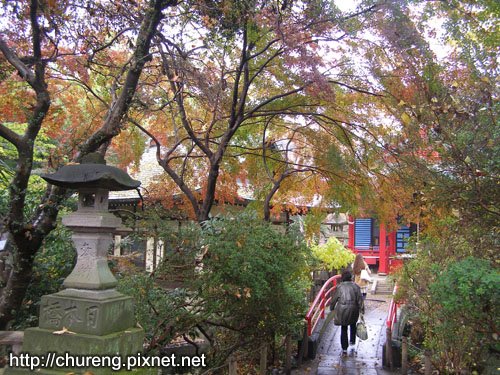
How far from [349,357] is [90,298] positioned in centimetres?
614

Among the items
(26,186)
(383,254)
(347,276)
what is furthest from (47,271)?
(383,254)

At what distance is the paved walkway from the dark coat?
71cm

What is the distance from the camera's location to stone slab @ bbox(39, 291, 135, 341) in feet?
14.4

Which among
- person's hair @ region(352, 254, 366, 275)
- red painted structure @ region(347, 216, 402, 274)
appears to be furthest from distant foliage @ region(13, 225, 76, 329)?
red painted structure @ region(347, 216, 402, 274)

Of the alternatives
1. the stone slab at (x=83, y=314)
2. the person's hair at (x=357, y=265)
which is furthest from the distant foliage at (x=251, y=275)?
the person's hair at (x=357, y=265)

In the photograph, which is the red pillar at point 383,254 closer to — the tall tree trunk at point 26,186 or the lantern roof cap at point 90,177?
the tall tree trunk at point 26,186

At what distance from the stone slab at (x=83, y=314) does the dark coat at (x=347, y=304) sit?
5405 mm

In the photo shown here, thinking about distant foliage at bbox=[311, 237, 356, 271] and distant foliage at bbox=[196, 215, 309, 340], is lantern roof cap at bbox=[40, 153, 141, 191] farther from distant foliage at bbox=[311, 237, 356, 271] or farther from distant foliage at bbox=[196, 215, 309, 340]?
distant foliage at bbox=[311, 237, 356, 271]

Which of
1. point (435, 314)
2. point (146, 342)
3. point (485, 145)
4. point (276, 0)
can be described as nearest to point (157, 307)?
point (146, 342)

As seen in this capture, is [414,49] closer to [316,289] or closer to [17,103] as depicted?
[17,103]

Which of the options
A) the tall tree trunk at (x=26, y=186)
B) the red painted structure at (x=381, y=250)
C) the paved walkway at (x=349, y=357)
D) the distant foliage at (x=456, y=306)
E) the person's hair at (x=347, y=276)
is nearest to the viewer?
the distant foliage at (x=456, y=306)

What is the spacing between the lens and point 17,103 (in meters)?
8.73

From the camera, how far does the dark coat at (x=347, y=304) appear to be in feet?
29.2

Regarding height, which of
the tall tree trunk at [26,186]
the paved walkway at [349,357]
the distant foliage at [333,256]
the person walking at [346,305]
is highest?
the tall tree trunk at [26,186]
